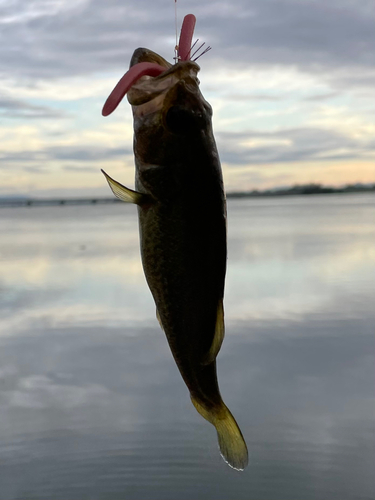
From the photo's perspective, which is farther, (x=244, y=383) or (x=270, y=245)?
(x=270, y=245)

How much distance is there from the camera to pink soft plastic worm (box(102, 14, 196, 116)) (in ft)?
5.57

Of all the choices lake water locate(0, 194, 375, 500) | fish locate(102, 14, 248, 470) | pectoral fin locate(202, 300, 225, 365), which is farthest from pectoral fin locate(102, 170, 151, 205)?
lake water locate(0, 194, 375, 500)

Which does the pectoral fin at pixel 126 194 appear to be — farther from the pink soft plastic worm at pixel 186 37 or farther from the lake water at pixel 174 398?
the lake water at pixel 174 398

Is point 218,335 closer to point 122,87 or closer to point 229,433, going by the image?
point 229,433

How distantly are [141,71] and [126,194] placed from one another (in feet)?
1.37

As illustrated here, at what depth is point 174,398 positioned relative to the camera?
10.4 metres

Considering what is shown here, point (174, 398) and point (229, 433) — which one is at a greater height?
point (229, 433)

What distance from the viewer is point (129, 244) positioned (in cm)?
3177

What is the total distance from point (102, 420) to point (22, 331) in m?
5.20

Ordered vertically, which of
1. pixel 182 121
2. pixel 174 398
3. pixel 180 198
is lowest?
pixel 174 398

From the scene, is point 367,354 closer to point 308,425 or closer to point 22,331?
point 308,425

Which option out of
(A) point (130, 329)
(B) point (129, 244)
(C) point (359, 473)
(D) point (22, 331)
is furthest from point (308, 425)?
(B) point (129, 244)

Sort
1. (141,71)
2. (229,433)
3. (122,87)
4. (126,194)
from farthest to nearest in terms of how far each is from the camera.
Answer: (229,433) < (126,194) < (141,71) < (122,87)

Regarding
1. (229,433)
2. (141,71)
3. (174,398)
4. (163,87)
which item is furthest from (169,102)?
(174,398)
